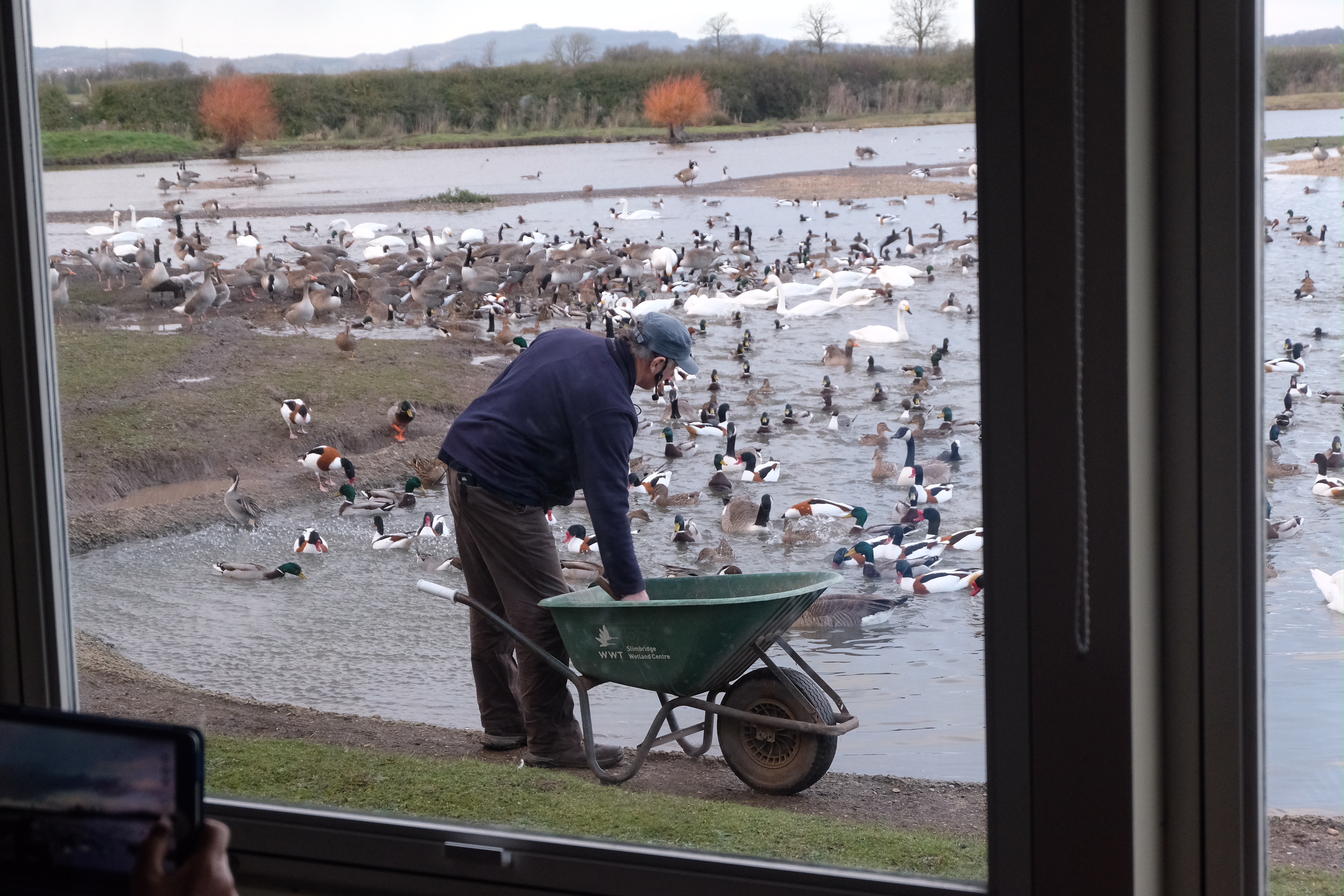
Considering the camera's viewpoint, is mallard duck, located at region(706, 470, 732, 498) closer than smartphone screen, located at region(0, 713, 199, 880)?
No

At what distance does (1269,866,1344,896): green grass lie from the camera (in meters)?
1.50

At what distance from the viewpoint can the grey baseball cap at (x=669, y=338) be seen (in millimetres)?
2516

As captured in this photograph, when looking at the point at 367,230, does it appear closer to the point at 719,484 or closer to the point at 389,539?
the point at 389,539

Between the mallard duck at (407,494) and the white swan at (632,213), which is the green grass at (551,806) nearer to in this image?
the mallard duck at (407,494)

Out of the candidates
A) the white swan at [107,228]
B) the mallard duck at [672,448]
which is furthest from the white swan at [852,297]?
the white swan at [107,228]

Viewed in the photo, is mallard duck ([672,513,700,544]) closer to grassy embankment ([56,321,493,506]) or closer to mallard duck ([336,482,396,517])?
grassy embankment ([56,321,493,506])

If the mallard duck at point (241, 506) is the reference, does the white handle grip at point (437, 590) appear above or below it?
below

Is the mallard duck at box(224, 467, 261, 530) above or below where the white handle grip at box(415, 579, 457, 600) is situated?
above

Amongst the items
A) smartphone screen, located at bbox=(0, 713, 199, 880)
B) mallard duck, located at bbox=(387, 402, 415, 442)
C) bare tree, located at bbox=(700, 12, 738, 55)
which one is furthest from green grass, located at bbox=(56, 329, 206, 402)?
smartphone screen, located at bbox=(0, 713, 199, 880)

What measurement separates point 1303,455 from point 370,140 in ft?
6.23

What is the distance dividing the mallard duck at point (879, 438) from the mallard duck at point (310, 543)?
1.42 meters

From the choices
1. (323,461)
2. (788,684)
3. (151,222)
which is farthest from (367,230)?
(788,684)

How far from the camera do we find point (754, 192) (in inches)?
85.3

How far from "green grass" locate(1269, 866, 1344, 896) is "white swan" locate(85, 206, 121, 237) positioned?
8.20ft
